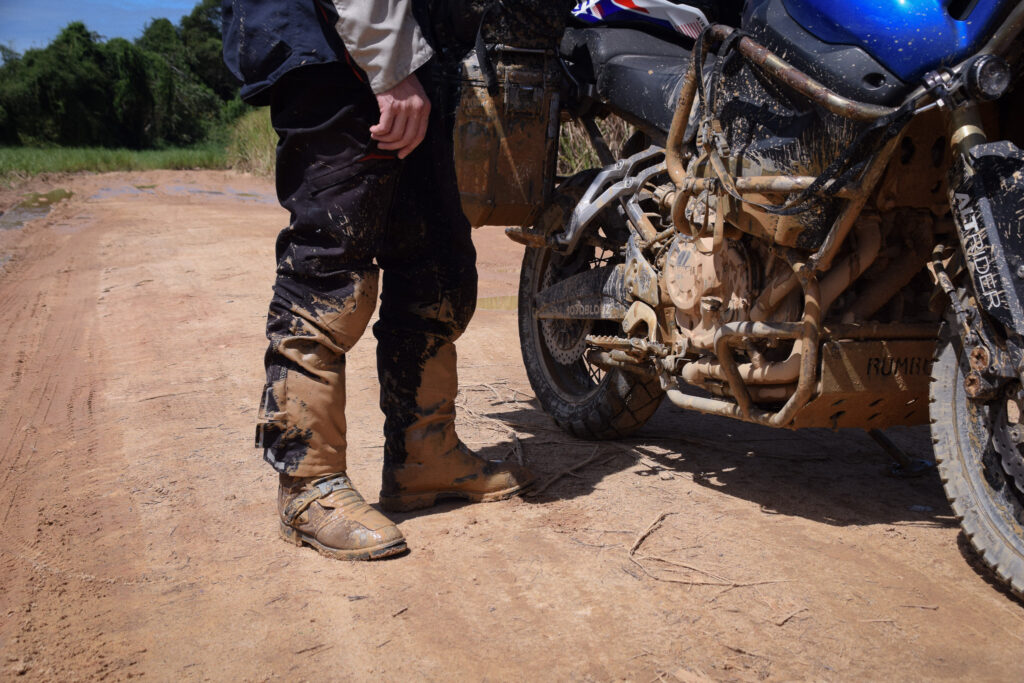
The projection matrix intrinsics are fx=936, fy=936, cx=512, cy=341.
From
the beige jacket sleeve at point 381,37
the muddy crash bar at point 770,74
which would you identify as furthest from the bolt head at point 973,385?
the beige jacket sleeve at point 381,37

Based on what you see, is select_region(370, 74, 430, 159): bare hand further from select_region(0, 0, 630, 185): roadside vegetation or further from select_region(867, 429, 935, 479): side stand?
select_region(0, 0, 630, 185): roadside vegetation

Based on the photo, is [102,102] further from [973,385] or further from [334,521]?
[973,385]

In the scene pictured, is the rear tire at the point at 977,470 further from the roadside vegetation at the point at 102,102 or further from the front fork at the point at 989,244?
the roadside vegetation at the point at 102,102

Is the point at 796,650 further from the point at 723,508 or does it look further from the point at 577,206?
the point at 577,206

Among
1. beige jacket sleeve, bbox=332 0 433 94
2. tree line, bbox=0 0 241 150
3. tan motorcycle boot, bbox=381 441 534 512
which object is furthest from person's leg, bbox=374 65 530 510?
tree line, bbox=0 0 241 150

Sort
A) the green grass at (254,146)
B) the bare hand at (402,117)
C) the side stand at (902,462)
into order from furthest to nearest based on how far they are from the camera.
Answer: the green grass at (254,146)
the side stand at (902,462)
the bare hand at (402,117)

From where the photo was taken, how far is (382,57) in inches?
90.7

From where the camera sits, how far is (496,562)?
2461 mm

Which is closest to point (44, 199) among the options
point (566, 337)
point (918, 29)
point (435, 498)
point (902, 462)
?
point (566, 337)

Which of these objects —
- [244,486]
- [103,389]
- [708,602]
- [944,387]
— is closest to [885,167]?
[944,387]

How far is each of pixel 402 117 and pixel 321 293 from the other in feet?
1.69

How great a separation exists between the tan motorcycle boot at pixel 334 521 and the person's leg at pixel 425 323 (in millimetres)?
268

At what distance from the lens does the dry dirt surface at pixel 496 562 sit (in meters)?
1.98

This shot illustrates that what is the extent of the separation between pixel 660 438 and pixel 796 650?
5.67 ft
